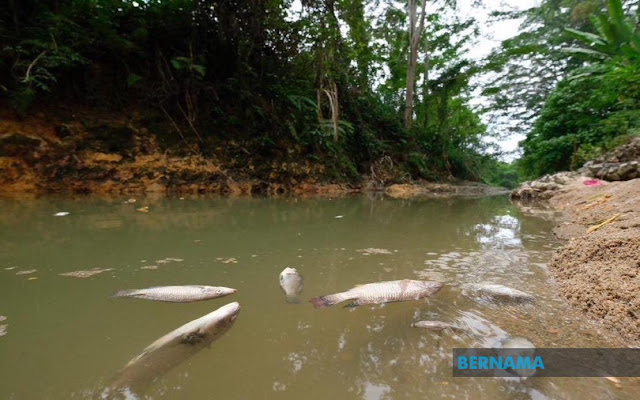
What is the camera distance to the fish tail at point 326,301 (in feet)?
5.00

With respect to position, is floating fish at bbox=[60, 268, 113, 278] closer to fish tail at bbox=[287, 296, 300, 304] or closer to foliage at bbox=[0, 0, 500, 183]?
fish tail at bbox=[287, 296, 300, 304]

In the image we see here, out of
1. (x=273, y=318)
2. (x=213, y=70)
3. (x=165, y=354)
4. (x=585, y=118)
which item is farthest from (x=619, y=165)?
(x=213, y=70)

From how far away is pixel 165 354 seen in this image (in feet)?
3.54

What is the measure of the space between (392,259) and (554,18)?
18423mm

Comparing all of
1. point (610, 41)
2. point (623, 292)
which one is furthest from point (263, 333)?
point (610, 41)

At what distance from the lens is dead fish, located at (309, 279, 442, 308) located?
1.56 meters

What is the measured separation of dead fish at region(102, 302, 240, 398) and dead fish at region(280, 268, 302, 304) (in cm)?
42

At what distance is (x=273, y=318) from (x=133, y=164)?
7.01 metres

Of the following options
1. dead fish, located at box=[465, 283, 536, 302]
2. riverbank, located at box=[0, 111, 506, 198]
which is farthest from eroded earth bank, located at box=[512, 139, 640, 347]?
riverbank, located at box=[0, 111, 506, 198]

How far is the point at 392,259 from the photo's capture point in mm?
2410

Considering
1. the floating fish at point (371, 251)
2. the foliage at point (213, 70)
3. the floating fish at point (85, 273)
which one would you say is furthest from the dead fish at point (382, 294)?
the foliage at point (213, 70)

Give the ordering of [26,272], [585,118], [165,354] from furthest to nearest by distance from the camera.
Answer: [585,118] < [26,272] < [165,354]

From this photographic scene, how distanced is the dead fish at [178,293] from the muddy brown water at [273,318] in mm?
44

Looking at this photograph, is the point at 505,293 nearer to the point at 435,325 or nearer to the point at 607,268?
the point at 435,325
